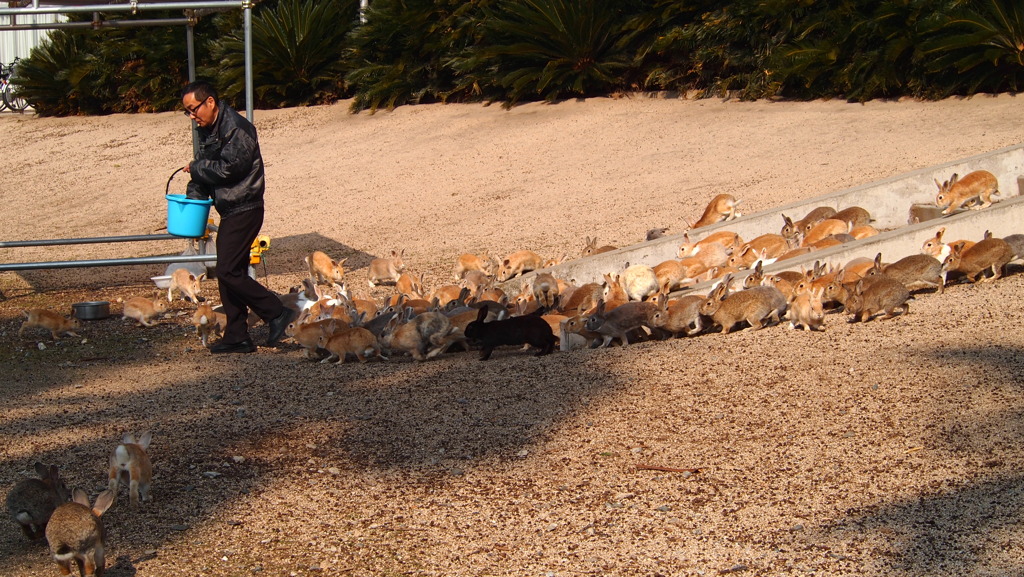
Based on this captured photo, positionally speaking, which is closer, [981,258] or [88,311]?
[981,258]

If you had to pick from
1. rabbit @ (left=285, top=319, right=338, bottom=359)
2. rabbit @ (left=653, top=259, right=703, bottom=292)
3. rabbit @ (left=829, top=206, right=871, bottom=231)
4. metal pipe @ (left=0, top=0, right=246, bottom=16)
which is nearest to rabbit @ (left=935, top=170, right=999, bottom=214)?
rabbit @ (left=829, top=206, right=871, bottom=231)

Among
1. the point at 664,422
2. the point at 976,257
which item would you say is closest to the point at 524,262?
the point at 976,257

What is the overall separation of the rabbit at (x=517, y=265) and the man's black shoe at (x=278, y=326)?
112 inches

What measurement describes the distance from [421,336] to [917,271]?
12.7 feet

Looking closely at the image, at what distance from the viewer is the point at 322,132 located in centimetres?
2134

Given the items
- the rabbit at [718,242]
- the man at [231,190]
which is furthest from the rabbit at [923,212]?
the man at [231,190]

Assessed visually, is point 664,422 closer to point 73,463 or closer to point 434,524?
point 434,524

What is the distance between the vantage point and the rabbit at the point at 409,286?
10969mm

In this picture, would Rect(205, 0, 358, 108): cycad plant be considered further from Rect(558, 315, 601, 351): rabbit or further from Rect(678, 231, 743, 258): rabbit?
Result: Rect(558, 315, 601, 351): rabbit

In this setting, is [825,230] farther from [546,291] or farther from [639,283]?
[546,291]

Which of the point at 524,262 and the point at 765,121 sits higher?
the point at 765,121

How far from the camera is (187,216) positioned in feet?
31.2

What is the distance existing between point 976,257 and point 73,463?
6685 millimetres

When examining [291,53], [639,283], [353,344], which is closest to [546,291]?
[639,283]
